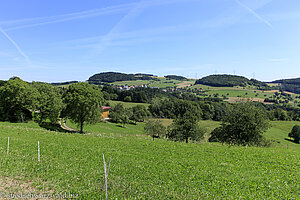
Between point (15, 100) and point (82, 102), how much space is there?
2116cm

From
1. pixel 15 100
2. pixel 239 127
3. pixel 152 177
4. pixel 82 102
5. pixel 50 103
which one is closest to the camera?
pixel 152 177

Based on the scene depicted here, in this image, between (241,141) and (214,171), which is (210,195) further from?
(241,141)

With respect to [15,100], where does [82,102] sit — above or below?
below

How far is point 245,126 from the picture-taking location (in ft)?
133

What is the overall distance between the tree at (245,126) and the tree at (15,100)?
52703 millimetres

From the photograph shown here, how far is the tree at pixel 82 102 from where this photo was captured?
4438 cm

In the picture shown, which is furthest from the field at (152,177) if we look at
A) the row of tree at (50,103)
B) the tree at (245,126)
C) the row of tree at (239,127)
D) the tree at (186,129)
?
the tree at (186,129)

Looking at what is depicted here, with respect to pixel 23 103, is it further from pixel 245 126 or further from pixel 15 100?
pixel 245 126

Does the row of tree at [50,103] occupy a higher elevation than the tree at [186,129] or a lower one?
higher

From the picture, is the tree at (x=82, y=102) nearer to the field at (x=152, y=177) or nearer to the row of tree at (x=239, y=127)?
the row of tree at (x=239, y=127)

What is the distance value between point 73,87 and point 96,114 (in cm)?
919

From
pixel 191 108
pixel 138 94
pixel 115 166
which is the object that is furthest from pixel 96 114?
pixel 138 94

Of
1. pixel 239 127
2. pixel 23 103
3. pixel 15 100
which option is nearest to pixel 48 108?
pixel 23 103

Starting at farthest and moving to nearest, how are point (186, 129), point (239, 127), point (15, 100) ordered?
1. point (15, 100)
2. point (186, 129)
3. point (239, 127)
